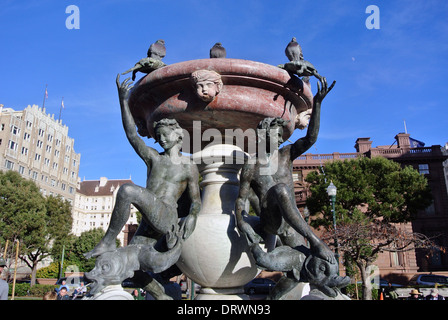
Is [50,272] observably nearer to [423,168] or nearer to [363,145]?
[363,145]

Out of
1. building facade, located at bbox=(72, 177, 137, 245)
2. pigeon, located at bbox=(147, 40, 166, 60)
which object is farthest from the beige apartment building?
pigeon, located at bbox=(147, 40, 166, 60)

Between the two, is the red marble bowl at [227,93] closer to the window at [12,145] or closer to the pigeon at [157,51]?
the pigeon at [157,51]

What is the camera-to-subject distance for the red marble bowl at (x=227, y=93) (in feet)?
12.7

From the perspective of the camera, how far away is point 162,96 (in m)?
4.21

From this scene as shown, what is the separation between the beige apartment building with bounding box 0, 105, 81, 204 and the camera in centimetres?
4931

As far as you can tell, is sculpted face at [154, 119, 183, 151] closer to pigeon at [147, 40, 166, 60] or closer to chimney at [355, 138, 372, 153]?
pigeon at [147, 40, 166, 60]

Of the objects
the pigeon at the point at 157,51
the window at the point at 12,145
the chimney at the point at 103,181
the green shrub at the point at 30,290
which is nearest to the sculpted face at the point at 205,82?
the pigeon at the point at 157,51

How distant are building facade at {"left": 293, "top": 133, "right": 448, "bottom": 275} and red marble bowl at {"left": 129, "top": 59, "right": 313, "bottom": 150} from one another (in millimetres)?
27702

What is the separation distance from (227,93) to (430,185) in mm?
37813
